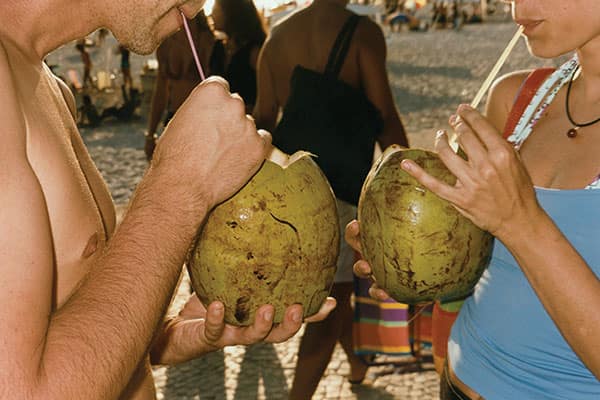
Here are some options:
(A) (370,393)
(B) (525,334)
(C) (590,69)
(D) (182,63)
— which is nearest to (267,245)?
(B) (525,334)

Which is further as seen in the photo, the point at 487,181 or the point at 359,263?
the point at 359,263

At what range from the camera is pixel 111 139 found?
9281 millimetres

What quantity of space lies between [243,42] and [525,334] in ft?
11.2

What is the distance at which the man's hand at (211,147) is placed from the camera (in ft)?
4.27

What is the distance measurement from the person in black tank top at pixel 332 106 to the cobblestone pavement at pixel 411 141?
452 millimetres

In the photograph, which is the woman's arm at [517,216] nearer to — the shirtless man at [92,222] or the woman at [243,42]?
the shirtless man at [92,222]

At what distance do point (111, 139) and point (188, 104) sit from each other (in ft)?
27.2

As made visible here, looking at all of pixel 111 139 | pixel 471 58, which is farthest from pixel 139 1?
pixel 471 58

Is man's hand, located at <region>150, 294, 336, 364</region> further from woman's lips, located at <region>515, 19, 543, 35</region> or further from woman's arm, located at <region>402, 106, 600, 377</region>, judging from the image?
woman's lips, located at <region>515, 19, 543, 35</region>

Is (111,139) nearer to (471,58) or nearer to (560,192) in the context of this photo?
(560,192)

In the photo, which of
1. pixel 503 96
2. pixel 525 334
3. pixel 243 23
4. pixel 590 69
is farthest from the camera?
pixel 243 23

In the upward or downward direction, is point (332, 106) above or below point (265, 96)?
above

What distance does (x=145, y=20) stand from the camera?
1.49m

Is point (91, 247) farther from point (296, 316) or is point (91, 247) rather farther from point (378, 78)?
point (378, 78)
